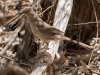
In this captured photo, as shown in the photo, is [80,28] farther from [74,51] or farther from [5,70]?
[5,70]

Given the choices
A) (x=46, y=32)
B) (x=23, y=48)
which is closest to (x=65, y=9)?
(x=46, y=32)

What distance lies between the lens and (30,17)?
345 cm

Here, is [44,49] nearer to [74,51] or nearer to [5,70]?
[5,70]

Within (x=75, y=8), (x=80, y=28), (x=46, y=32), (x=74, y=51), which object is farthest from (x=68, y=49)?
(x=46, y=32)

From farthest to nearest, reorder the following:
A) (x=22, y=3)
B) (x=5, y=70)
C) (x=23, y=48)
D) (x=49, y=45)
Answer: (x=22, y=3), (x=23, y=48), (x=49, y=45), (x=5, y=70)

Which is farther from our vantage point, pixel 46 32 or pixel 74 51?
pixel 74 51

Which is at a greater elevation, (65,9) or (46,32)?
(65,9)

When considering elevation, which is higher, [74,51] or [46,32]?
[46,32]

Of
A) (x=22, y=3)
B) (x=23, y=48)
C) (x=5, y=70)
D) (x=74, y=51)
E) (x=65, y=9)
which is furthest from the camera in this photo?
(x=22, y=3)

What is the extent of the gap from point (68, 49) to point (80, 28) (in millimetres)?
576

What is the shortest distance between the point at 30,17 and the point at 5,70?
1.61 meters

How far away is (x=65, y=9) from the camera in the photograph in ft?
13.2

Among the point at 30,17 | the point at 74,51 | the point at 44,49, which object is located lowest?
the point at 74,51

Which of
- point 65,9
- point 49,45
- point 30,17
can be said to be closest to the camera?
point 30,17
